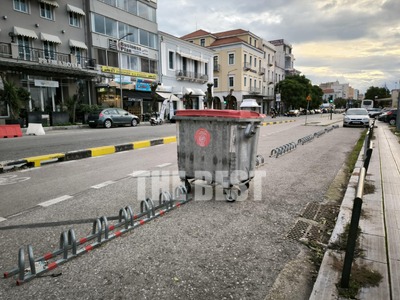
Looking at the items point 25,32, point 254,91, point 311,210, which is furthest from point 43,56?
point 254,91

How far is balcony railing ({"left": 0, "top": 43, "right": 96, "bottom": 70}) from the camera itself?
803 inches

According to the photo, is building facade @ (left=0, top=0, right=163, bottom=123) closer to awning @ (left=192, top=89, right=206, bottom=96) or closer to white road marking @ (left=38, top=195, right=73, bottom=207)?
awning @ (left=192, top=89, right=206, bottom=96)

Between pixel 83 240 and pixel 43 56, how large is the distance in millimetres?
24320

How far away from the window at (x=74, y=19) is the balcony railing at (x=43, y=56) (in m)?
2.91

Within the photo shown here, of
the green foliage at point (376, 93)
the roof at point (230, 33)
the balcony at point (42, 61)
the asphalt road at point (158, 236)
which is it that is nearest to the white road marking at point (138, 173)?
the asphalt road at point (158, 236)

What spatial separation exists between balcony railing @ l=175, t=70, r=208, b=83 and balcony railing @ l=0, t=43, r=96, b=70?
13.1 metres

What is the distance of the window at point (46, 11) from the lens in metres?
23.3

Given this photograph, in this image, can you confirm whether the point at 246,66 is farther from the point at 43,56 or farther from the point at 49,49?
the point at 43,56

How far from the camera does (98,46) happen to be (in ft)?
87.7

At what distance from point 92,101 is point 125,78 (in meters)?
4.09

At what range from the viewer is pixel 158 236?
333cm

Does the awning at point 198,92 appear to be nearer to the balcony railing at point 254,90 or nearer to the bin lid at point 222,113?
the balcony railing at point 254,90

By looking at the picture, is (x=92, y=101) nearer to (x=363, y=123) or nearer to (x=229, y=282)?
(x=363, y=123)

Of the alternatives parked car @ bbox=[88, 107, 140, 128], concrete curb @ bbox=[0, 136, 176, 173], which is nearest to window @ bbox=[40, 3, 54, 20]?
parked car @ bbox=[88, 107, 140, 128]
